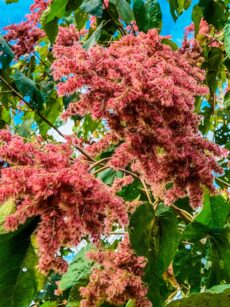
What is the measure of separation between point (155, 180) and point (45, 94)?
55.1 inches

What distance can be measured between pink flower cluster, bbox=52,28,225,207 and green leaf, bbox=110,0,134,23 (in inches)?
32.8

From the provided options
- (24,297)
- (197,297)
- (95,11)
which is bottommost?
(24,297)


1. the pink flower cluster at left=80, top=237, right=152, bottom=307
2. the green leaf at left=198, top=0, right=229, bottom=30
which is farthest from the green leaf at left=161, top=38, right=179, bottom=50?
the pink flower cluster at left=80, top=237, right=152, bottom=307

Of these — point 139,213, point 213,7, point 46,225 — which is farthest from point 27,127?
point 46,225

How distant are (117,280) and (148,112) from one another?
394mm

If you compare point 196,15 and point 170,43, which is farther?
point 196,15

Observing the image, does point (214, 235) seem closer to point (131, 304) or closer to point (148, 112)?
point (131, 304)

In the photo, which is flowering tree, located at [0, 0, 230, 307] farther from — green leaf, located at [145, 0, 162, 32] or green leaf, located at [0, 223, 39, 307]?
green leaf, located at [145, 0, 162, 32]

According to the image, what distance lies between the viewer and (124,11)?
1.95 m

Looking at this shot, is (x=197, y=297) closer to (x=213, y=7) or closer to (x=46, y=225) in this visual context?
(x=46, y=225)

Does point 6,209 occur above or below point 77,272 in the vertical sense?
above

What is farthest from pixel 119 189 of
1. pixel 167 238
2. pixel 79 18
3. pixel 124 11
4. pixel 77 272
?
pixel 79 18

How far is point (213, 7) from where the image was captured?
1949 millimetres

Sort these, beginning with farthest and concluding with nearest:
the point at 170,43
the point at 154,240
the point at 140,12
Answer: the point at 170,43, the point at 140,12, the point at 154,240
